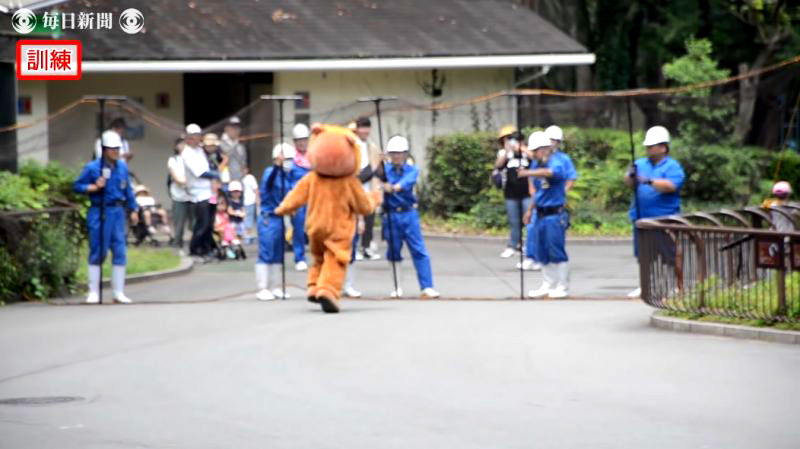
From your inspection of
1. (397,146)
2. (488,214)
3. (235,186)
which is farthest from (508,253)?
(397,146)

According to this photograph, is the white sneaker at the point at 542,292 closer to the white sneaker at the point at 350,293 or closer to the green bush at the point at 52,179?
the white sneaker at the point at 350,293

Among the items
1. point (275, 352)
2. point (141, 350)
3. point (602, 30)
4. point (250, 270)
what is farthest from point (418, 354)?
point (602, 30)

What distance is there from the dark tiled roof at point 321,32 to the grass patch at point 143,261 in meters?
5.26

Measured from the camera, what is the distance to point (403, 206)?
58.7ft

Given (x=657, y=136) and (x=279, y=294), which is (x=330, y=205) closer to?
(x=279, y=294)

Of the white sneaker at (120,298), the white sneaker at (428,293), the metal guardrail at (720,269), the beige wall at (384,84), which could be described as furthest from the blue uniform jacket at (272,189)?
the beige wall at (384,84)

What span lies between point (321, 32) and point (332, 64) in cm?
149

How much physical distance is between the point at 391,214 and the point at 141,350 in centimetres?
530

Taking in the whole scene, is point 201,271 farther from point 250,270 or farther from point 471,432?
point 471,432

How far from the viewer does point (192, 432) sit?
9.49m

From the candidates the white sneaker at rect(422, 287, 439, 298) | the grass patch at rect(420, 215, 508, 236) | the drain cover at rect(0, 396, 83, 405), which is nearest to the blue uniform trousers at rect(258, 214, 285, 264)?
the white sneaker at rect(422, 287, 439, 298)

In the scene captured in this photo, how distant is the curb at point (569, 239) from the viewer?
25.0 m

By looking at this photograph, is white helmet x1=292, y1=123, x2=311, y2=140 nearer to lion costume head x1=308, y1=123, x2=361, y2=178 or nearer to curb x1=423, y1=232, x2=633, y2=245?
lion costume head x1=308, y1=123, x2=361, y2=178

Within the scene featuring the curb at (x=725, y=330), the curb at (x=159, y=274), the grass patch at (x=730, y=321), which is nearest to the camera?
the curb at (x=725, y=330)
